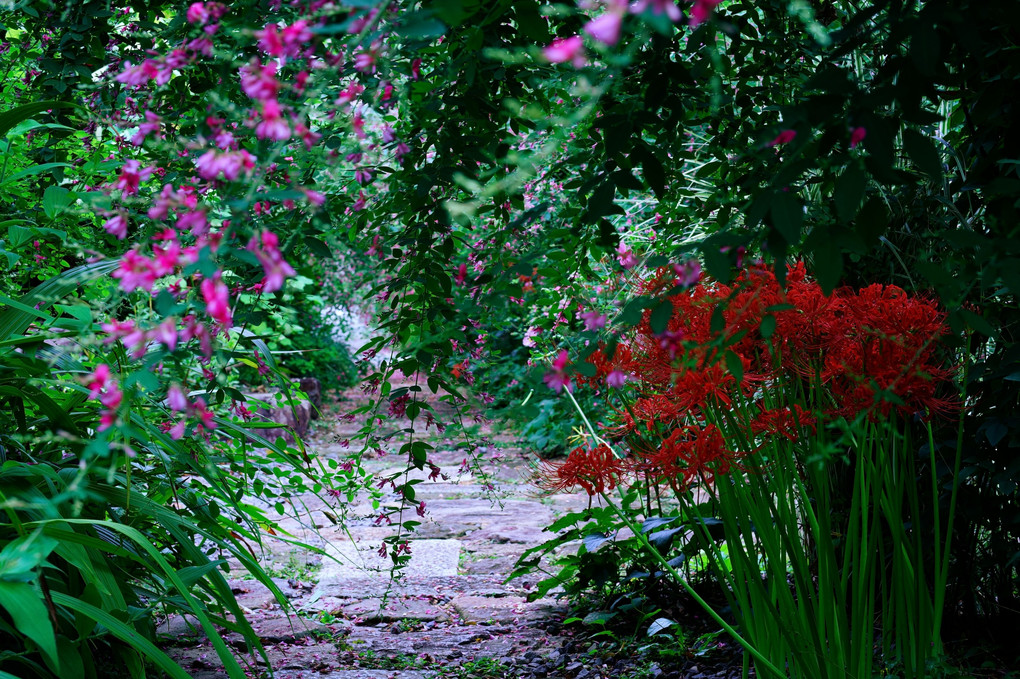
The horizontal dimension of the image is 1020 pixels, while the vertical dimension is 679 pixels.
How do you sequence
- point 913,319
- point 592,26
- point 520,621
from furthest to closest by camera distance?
1. point 520,621
2. point 913,319
3. point 592,26

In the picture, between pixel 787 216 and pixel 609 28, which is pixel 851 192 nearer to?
pixel 787 216

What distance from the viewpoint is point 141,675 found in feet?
5.10

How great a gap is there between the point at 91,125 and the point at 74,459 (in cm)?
83

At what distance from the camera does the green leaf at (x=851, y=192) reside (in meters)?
0.88

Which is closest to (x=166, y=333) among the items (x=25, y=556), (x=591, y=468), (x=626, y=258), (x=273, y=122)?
(x=273, y=122)

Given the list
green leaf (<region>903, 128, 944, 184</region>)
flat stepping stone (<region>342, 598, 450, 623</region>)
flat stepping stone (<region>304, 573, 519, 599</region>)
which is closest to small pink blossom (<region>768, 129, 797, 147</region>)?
green leaf (<region>903, 128, 944, 184</region>)

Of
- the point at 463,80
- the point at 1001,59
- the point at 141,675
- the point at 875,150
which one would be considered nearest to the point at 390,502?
the point at 141,675

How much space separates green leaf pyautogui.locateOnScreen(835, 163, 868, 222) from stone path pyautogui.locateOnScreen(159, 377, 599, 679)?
56.8 inches

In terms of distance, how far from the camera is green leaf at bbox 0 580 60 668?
1.13 m

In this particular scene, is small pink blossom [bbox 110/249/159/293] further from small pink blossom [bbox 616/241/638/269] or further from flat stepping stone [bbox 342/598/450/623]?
flat stepping stone [bbox 342/598/450/623]

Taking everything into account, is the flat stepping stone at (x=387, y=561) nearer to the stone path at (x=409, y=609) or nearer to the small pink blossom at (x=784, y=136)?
the stone path at (x=409, y=609)

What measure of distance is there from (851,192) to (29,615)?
4.05 ft

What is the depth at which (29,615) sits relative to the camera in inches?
45.6

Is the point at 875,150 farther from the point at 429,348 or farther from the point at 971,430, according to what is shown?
the point at 971,430
